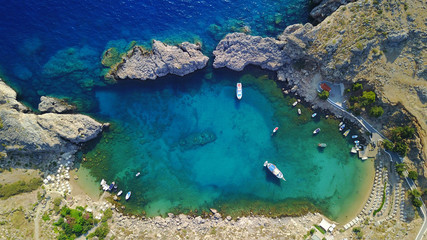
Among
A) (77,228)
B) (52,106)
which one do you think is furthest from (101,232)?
(52,106)

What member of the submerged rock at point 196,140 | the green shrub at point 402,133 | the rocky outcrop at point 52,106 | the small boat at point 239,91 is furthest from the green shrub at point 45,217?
the green shrub at point 402,133

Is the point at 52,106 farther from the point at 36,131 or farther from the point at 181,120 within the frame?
the point at 181,120

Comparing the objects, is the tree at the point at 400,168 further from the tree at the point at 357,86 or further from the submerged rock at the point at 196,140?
the submerged rock at the point at 196,140

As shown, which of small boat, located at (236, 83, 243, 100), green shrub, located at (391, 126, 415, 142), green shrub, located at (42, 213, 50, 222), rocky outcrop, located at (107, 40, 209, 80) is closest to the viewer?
green shrub, located at (391, 126, 415, 142)

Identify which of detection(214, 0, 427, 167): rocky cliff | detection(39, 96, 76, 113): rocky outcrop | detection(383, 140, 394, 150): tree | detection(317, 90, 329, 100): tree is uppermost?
detection(214, 0, 427, 167): rocky cliff

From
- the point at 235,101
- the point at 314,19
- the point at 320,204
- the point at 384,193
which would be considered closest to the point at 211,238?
the point at 320,204

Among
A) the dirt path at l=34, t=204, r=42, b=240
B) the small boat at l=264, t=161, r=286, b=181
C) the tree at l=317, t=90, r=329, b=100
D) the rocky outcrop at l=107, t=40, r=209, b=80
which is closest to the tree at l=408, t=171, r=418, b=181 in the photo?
the tree at l=317, t=90, r=329, b=100

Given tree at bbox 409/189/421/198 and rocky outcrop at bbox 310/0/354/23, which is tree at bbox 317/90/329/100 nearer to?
rocky outcrop at bbox 310/0/354/23
